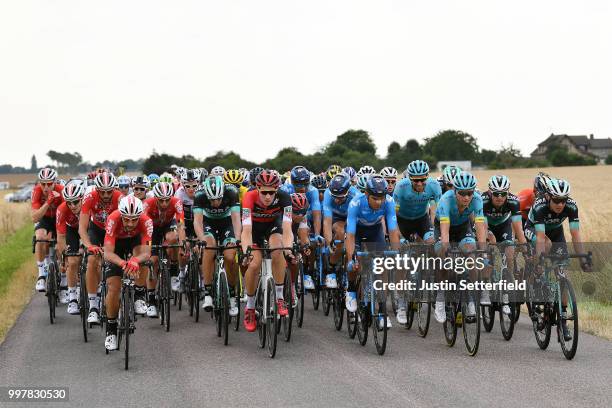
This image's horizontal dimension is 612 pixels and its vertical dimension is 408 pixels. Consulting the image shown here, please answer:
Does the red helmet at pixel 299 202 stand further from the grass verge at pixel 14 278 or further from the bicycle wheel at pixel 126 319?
the grass verge at pixel 14 278

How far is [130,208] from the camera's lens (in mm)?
9141

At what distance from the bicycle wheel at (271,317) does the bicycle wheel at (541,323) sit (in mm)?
3002

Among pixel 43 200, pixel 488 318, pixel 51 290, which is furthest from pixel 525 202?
pixel 43 200

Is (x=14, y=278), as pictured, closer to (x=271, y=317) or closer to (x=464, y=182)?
(x=271, y=317)

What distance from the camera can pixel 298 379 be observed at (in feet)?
26.6

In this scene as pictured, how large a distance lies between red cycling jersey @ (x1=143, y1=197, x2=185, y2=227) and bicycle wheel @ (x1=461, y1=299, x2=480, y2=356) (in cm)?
457

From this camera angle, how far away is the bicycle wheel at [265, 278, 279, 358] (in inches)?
365

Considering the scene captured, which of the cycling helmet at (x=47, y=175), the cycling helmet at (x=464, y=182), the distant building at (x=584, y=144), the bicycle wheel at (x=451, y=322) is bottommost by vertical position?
the bicycle wheel at (x=451, y=322)

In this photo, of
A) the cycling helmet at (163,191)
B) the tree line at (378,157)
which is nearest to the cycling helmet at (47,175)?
the cycling helmet at (163,191)

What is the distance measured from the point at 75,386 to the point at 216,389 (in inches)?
55.7

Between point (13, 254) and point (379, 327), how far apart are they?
60.1 ft

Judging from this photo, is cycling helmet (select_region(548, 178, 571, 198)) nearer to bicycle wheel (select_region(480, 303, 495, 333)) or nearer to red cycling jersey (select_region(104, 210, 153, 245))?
bicycle wheel (select_region(480, 303, 495, 333))

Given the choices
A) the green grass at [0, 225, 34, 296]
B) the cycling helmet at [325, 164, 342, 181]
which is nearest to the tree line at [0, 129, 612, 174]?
the green grass at [0, 225, 34, 296]

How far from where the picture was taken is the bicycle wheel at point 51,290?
1241 centimetres
